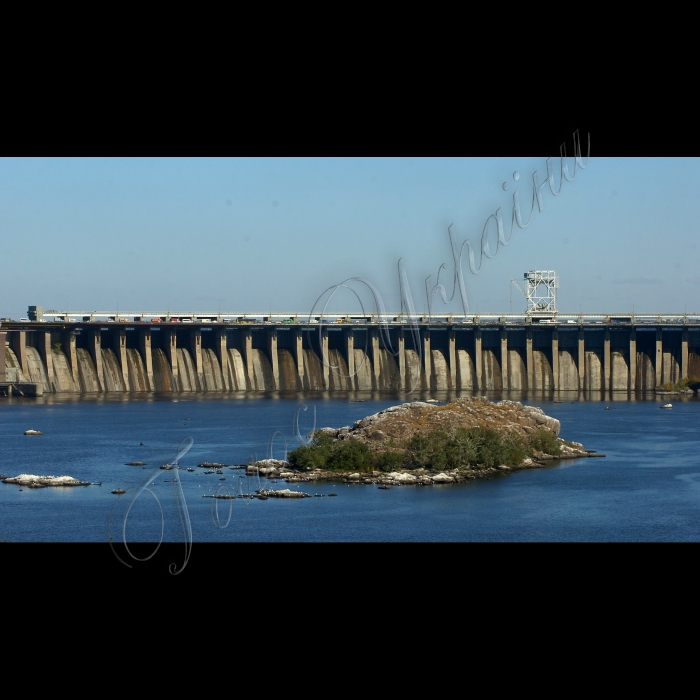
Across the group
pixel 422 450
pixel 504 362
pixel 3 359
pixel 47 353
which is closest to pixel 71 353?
pixel 47 353

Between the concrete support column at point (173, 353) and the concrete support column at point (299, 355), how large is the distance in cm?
853

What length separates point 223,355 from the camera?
70.9m

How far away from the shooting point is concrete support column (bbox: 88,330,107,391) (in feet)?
221

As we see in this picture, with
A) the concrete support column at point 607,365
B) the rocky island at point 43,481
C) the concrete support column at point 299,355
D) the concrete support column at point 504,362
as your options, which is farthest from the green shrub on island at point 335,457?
the concrete support column at point 607,365

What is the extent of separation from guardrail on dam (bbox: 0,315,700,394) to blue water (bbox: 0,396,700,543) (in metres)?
19.5

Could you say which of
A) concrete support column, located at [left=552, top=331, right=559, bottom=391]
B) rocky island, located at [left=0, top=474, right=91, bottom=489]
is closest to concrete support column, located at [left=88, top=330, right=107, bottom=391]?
concrete support column, located at [left=552, top=331, right=559, bottom=391]

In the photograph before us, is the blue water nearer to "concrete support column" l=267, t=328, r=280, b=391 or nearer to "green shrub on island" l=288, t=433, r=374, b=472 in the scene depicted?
"green shrub on island" l=288, t=433, r=374, b=472

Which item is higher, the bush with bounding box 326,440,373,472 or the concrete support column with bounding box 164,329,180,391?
the concrete support column with bounding box 164,329,180,391

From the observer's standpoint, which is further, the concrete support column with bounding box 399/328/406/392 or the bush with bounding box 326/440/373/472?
the concrete support column with bounding box 399/328/406/392

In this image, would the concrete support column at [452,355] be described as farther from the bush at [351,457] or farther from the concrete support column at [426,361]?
the bush at [351,457]

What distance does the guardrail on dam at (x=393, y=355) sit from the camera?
69.2 metres

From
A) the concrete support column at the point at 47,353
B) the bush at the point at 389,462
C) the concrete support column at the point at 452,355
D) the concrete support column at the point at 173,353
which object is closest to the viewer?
the bush at the point at 389,462

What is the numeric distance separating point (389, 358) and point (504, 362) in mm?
8391
